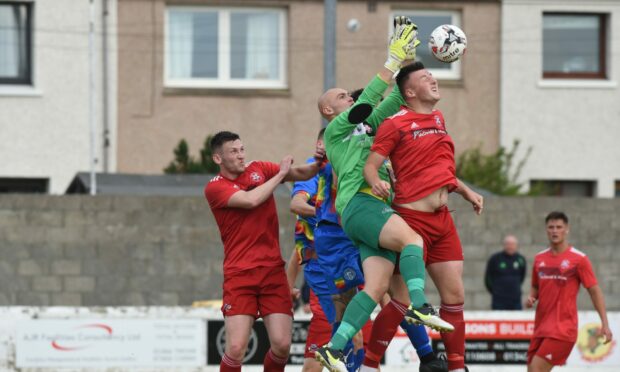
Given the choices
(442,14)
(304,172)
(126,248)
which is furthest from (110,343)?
(442,14)

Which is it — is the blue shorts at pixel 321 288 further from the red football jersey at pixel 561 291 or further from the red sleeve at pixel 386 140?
the red football jersey at pixel 561 291

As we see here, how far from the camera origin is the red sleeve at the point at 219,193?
10.2 m

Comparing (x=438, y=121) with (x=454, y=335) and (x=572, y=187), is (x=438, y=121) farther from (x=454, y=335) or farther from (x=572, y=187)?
(x=572, y=187)

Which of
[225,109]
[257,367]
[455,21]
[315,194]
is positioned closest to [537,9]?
[455,21]

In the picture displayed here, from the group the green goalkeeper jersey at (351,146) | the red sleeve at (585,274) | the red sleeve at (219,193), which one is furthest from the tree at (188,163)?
the green goalkeeper jersey at (351,146)

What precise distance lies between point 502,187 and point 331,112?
16.7 m

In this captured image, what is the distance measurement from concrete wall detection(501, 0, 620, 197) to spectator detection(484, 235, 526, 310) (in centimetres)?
859

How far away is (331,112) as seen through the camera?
32.4 ft

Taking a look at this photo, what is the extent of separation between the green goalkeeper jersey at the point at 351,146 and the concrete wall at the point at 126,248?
10.5 meters

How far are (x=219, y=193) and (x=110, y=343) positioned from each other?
6.27 m

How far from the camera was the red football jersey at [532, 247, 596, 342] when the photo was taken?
41.8ft

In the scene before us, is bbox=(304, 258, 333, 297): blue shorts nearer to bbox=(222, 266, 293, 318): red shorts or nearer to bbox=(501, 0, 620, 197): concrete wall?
bbox=(222, 266, 293, 318): red shorts

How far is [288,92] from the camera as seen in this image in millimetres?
26953

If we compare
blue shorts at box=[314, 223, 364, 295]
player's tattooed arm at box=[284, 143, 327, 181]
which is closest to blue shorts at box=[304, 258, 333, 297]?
blue shorts at box=[314, 223, 364, 295]
